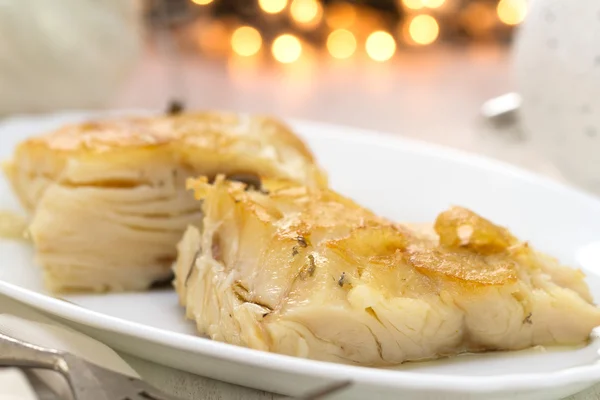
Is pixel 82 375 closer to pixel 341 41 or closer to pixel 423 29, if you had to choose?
pixel 341 41

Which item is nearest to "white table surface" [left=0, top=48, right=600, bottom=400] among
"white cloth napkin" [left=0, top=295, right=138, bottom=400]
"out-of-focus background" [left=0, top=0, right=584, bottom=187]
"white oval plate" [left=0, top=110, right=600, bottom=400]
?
"out-of-focus background" [left=0, top=0, right=584, bottom=187]

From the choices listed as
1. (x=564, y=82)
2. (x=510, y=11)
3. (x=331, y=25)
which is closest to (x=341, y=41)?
(x=331, y=25)

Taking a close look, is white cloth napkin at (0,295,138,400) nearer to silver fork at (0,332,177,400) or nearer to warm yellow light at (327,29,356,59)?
silver fork at (0,332,177,400)

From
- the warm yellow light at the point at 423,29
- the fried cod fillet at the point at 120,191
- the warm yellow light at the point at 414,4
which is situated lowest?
the fried cod fillet at the point at 120,191

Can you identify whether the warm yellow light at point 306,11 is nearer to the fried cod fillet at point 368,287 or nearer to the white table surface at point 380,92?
the white table surface at point 380,92

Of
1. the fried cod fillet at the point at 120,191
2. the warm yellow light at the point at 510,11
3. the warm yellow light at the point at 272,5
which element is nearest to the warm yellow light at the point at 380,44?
the warm yellow light at the point at 272,5

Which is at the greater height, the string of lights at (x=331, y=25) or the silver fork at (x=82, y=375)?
the string of lights at (x=331, y=25)

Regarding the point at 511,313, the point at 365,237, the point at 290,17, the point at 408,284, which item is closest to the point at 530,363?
the point at 511,313
